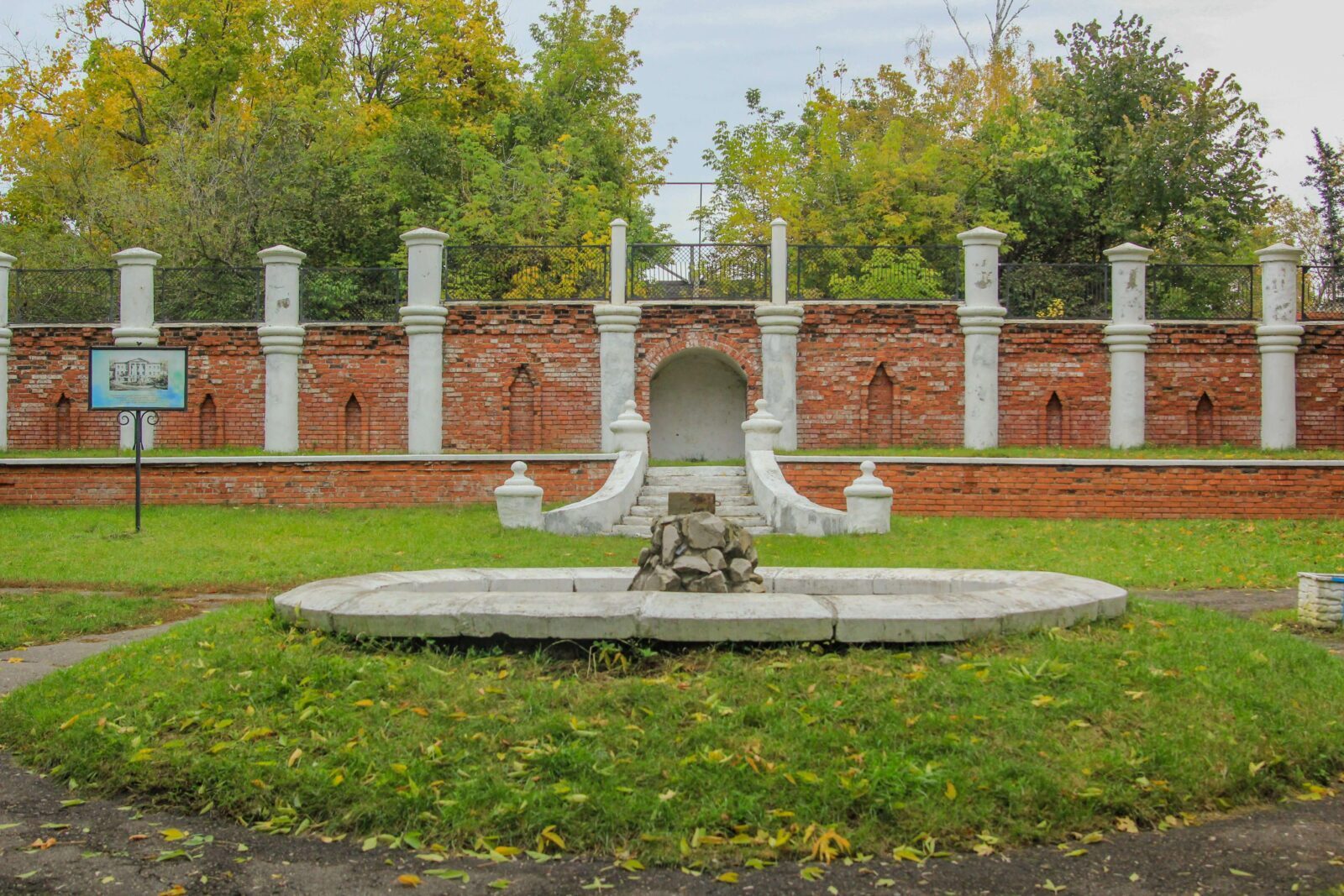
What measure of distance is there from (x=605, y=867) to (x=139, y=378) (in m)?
12.5

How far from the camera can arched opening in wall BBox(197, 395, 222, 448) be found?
66.5ft

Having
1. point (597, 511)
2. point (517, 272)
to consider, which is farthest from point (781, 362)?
point (597, 511)

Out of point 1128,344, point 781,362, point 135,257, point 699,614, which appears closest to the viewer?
point 699,614

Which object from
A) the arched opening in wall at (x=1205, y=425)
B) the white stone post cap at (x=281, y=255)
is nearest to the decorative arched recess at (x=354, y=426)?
the white stone post cap at (x=281, y=255)

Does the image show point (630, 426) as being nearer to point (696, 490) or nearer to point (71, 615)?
point (696, 490)

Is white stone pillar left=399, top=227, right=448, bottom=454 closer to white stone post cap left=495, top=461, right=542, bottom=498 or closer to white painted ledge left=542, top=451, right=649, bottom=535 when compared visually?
white painted ledge left=542, top=451, right=649, bottom=535

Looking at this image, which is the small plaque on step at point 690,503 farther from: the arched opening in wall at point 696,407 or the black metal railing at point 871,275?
the black metal railing at point 871,275

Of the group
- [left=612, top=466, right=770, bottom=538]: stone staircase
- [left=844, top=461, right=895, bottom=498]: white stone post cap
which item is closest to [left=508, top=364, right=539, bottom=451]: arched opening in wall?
[left=612, top=466, right=770, bottom=538]: stone staircase

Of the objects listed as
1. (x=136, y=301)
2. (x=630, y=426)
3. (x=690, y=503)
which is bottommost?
(x=690, y=503)

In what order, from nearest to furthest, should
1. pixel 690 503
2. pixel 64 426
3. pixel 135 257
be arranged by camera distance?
pixel 690 503 → pixel 135 257 → pixel 64 426

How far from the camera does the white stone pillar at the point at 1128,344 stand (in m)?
19.9

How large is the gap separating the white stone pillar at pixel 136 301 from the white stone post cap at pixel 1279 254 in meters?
17.4

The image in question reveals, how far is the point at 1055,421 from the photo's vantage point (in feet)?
66.3

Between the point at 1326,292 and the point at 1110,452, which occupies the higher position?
the point at 1326,292
